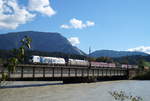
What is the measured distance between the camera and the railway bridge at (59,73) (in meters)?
48.3

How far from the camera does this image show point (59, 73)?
60781 millimetres

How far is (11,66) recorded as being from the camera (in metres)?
4.79

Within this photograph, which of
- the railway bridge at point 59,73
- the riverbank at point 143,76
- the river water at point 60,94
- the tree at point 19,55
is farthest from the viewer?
the riverbank at point 143,76

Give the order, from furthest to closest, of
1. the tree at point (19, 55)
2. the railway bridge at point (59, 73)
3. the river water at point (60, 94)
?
1. the railway bridge at point (59, 73)
2. the river water at point (60, 94)
3. the tree at point (19, 55)

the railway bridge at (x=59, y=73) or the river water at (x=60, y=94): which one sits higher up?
the railway bridge at (x=59, y=73)

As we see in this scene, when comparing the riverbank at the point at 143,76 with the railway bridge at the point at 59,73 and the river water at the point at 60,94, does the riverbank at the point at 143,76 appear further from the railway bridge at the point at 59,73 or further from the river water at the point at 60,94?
the river water at the point at 60,94

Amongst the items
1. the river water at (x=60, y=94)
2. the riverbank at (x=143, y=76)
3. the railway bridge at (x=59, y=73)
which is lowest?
the riverbank at (x=143, y=76)

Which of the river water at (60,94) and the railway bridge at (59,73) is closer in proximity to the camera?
the river water at (60,94)

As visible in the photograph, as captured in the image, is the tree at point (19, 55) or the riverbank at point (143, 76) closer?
the tree at point (19, 55)

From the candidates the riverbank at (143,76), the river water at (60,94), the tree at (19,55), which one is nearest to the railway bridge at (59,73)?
the river water at (60,94)

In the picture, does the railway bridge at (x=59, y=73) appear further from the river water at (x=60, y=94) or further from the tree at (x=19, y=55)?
the tree at (x=19, y=55)

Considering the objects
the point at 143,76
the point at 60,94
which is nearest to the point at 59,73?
the point at 60,94

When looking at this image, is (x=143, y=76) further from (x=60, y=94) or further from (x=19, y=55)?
(x=19, y=55)

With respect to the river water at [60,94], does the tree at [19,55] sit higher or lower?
higher
